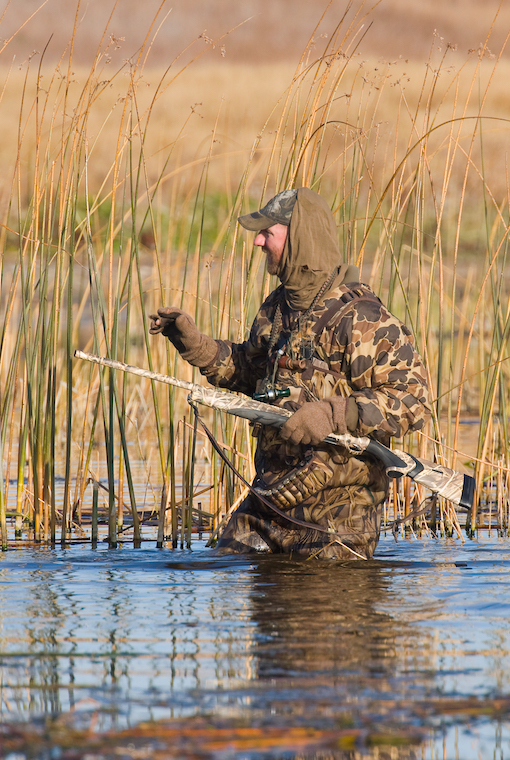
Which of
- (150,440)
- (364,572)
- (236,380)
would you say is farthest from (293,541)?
(150,440)

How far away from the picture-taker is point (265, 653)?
10.3ft

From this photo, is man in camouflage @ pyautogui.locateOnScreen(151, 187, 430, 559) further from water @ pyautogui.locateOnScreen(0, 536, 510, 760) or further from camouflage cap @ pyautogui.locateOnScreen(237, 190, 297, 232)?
water @ pyautogui.locateOnScreen(0, 536, 510, 760)

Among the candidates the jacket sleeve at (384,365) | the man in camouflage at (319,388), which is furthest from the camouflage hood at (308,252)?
the jacket sleeve at (384,365)

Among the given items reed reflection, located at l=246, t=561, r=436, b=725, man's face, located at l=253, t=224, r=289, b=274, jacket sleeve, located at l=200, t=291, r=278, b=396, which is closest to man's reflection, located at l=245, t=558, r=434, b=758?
reed reflection, located at l=246, t=561, r=436, b=725

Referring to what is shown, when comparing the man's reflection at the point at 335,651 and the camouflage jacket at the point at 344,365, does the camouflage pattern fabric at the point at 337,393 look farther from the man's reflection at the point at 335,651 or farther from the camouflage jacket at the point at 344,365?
the man's reflection at the point at 335,651

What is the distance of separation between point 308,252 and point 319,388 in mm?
545

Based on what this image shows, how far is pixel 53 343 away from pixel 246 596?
70.3 inches

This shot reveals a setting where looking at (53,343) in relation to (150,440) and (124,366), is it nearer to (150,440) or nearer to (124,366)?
(124,366)

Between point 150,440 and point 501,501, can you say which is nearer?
point 501,501

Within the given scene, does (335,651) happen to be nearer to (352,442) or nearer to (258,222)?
(352,442)

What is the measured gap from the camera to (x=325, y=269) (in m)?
4.29

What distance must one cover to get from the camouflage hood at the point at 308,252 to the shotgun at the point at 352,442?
1.52 feet

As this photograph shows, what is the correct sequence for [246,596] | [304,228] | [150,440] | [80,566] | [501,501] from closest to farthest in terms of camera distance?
[246,596], [304,228], [80,566], [501,501], [150,440]

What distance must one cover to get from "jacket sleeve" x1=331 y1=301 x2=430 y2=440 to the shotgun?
0.09 m
